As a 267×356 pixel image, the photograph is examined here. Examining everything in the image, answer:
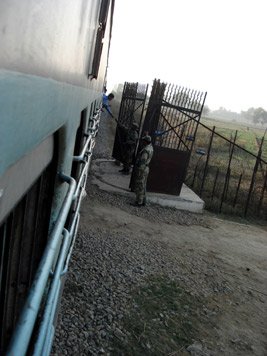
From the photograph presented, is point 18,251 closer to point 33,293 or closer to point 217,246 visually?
point 33,293

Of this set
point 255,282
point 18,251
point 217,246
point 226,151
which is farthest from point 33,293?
point 226,151

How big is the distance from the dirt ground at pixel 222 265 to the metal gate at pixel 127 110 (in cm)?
355

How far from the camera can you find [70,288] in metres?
4.96

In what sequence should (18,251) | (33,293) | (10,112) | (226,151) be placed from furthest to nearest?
(226,151), (18,251), (33,293), (10,112)

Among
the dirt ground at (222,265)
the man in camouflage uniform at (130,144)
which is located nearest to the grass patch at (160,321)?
the dirt ground at (222,265)

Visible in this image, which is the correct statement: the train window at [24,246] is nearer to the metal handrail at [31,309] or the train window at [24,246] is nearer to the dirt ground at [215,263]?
the metal handrail at [31,309]

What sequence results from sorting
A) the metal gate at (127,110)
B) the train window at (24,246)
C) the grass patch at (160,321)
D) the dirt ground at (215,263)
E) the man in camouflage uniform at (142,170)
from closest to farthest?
the train window at (24,246) < the grass patch at (160,321) < the dirt ground at (215,263) < the man in camouflage uniform at (142,170) < the metal gate at (127,110)

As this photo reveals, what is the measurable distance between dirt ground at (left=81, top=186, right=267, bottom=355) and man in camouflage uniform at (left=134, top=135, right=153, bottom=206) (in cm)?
60

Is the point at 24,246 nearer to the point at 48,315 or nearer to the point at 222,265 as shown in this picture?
the point at 48,315

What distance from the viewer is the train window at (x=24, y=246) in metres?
1.48

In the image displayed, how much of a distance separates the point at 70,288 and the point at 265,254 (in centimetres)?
463

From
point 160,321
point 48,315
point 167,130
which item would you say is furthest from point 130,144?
point 48,315

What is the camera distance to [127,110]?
516 inches

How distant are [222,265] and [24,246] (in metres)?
5.86
